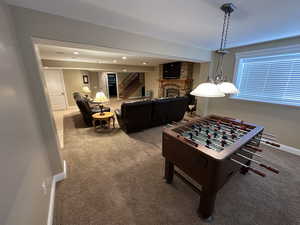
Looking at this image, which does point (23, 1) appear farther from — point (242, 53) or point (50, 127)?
point (242, 53)

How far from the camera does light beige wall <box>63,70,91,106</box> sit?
247 inches

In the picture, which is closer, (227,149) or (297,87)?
(227,149)

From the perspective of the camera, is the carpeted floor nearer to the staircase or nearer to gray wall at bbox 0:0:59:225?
gray wall at bbox 0:0:59:225

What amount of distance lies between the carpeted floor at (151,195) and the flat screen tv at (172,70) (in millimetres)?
4813

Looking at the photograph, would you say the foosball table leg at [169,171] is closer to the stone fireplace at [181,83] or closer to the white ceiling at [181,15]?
the white ceiling at [181,15]

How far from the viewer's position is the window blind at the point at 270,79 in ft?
8.07

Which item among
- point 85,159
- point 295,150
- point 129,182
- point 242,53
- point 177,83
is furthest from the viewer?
point 177,83

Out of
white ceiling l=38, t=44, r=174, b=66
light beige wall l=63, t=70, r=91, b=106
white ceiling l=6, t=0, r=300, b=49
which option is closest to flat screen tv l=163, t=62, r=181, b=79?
white ceiling l=38, t=44, r=174, b=66

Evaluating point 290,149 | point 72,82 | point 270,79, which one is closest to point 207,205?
point 290,149

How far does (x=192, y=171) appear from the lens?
1.38m

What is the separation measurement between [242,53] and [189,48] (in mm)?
1340

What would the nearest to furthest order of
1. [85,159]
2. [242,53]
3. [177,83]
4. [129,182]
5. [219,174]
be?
Answer: [219,174]
[129,182]
[85,159]
[242,53]
[177,83]

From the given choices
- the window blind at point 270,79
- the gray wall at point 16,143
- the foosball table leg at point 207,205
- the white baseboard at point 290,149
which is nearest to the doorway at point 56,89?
the gray wall at point 16,143

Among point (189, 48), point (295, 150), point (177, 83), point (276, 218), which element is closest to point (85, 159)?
point (276, 218)
